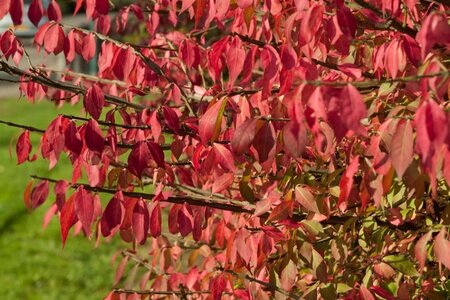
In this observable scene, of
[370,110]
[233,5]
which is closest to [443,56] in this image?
[370,110]

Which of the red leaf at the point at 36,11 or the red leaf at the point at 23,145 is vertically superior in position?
the red leaf at the point at 36,11

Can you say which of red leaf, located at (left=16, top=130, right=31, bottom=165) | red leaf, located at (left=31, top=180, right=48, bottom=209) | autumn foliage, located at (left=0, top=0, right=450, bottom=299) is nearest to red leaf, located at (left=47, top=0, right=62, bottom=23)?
autumn foliage, located at (left=0, top=0, right=450, bottom=299)

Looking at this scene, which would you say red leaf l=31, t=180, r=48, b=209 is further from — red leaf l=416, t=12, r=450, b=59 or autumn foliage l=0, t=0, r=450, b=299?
red leaf l=416, t=12, r=450, b=59

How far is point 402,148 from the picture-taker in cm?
153

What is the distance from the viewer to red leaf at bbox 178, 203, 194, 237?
2402mm

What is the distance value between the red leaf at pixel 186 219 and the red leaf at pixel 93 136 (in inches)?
14.9

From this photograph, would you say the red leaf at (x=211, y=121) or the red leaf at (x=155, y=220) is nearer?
the red leaf at (x=211, y=121)

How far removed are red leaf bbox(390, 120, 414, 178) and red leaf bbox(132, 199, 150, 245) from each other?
3.14 feet

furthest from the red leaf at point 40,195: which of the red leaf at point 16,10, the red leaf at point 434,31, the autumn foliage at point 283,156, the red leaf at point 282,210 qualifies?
the red leaf at point 434,31

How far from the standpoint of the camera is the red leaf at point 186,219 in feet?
7.88

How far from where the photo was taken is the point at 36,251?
6.96 metres

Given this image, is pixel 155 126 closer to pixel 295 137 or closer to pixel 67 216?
pixel 67 216

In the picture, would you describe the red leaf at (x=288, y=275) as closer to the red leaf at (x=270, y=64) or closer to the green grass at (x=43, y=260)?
the red leaf at (x=270, y=64)

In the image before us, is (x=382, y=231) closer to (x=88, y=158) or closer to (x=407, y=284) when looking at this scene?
(x=407, y=284)
